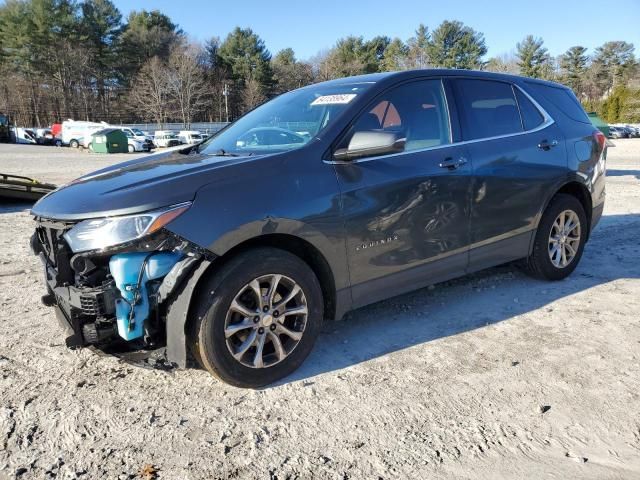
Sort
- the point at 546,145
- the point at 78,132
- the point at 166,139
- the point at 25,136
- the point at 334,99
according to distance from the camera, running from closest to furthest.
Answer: the point at 334,99 → the point at 546,145 → the point at 78,132 → the point at 166,139 → the point at 25,136

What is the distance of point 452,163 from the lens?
146 inches

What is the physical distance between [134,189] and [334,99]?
1547mm

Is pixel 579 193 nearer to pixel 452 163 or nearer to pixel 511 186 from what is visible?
pixel 511 186

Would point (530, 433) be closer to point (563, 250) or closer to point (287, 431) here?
point (287, 431)

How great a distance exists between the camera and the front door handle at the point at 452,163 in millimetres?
3670

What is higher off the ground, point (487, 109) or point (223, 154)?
point (487, 109)

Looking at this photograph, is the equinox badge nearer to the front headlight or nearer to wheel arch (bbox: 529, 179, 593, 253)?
the front headlight

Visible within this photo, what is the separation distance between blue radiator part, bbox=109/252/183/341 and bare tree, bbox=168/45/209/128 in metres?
68.5

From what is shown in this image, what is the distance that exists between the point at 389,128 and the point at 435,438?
202 centimetres

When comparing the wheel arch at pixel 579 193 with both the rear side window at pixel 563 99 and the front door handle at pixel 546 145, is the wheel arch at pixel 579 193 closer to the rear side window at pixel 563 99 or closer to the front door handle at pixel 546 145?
the front door handle at pixel 546 145

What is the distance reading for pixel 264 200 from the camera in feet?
9.36

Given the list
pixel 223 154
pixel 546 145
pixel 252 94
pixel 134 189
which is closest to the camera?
pixel 134 189

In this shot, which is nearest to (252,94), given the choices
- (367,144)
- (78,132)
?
(78,132)

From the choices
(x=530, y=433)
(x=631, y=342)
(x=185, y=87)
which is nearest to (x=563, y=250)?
(x=631, y=342)
